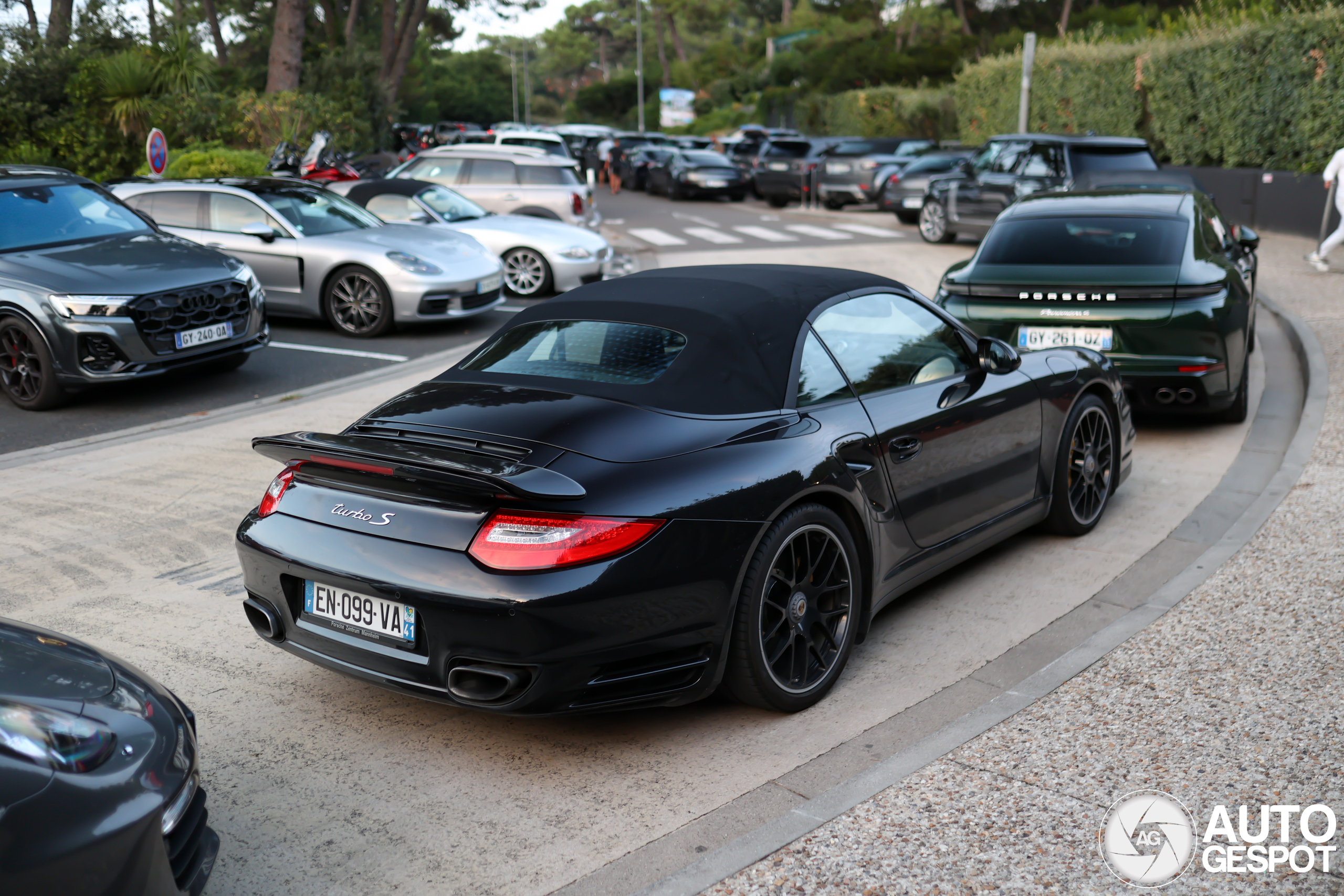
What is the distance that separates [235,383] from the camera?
9688 millimetres

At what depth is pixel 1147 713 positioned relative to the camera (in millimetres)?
3842

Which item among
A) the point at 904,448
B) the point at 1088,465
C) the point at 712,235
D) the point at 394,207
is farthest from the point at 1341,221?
the point at 904,448

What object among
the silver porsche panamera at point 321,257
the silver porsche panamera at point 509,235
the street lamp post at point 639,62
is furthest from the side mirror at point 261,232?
the street lamp post at point 639,62

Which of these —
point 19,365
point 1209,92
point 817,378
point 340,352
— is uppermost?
point 1209,92

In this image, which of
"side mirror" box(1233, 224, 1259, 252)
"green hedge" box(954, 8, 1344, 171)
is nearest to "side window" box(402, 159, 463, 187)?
"side mirror" box(1233, 224, 1259, 252)

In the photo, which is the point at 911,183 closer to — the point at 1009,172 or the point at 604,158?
the point at 1009,172

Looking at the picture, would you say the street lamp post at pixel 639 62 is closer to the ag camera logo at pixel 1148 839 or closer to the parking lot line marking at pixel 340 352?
the parking lot line marking at pixel 340 352

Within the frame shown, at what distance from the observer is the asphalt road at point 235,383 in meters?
8.25

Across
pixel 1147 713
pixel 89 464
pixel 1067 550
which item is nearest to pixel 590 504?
pixel 1147 713

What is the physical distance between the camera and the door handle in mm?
4379

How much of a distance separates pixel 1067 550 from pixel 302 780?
3698 mm

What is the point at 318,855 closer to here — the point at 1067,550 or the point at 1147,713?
the point at 1147,713

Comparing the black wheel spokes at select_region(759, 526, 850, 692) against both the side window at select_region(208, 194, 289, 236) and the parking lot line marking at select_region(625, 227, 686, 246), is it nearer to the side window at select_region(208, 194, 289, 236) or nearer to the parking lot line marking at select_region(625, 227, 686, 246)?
the side window at select_region(208, 194, 289, 236)

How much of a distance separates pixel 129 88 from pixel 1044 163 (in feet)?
52.7
